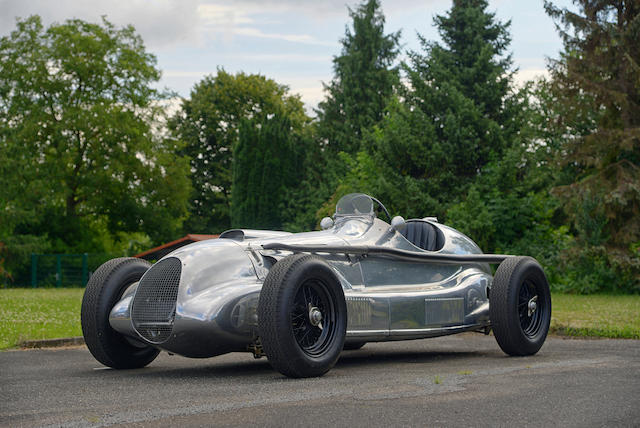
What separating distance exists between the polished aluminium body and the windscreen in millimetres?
80

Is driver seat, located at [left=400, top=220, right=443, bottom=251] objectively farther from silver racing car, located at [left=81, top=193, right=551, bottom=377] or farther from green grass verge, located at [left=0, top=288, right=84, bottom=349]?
green grass verge, located at [left=0, top=288, right=84, bottom=349]

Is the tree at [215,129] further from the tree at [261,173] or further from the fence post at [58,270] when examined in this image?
the fence post at [58,270]

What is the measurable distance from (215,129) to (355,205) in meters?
45.3

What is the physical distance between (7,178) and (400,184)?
72.6 ft

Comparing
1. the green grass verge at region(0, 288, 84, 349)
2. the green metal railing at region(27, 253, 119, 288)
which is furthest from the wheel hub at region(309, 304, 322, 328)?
the green metal railing at region(27, 253, 119, 288)

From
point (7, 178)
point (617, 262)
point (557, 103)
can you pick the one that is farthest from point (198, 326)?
point (7, 178)

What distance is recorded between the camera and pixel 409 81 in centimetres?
3309

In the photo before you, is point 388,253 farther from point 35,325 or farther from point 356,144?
point 356,144

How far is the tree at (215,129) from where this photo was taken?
5372cm

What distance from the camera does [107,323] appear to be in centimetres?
798

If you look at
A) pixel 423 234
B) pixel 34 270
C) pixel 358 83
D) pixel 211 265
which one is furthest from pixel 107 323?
pixel 358 83

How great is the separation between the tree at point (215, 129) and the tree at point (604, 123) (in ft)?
95.6

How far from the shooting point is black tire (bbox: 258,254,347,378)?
6809 mm

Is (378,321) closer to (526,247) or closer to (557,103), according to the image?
(557,103)
